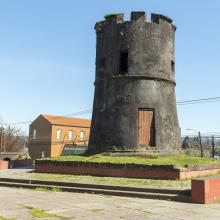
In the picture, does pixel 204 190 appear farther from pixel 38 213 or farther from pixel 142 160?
pixel 142 160

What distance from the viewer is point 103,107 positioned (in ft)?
59.4

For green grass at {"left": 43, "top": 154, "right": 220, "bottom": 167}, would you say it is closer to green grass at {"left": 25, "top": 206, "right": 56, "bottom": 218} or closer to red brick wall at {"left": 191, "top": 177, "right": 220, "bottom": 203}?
red brick wall at {"left": 191, "top": 177, "right": 220, "bottom": 203}

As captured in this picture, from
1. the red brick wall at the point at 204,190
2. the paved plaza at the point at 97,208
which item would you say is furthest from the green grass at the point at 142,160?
the paved plaza at the point at 97,208

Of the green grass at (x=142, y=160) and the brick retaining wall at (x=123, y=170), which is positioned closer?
the brick retaining wall at (x=123, y=170)

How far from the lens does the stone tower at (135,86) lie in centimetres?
1722

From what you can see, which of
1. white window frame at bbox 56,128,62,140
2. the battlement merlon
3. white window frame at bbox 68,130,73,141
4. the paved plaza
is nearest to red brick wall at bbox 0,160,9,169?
the battlement merlon

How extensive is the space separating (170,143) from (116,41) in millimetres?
6253

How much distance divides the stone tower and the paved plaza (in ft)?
22.1

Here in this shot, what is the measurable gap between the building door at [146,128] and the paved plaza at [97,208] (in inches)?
258

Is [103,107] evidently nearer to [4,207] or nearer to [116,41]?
[116,41]

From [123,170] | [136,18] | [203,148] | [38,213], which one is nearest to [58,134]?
[203,148]

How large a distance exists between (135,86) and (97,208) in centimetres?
974

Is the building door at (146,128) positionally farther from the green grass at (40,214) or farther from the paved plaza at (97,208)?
the green grass at (40,214)

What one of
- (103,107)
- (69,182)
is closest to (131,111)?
(103,107)
